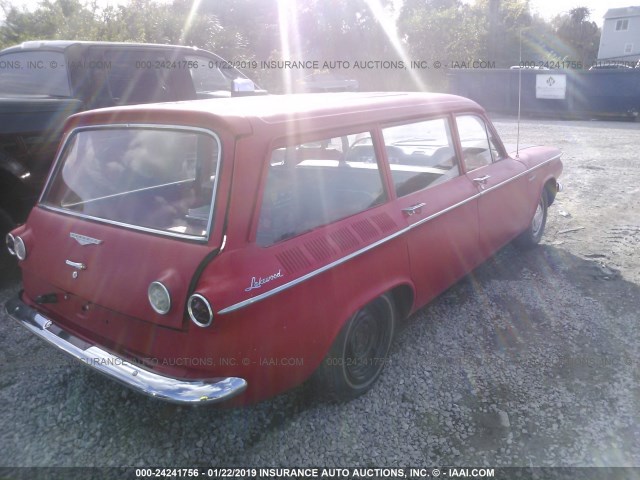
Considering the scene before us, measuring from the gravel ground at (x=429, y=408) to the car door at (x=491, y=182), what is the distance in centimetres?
56

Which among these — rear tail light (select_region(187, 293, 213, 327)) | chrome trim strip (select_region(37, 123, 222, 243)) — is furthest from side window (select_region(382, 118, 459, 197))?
rear tail light (select_region(187, 293, 213, 327))

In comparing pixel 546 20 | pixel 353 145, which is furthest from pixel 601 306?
pixel 546 20

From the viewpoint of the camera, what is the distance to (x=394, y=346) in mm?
3529

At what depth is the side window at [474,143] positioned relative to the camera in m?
3.90

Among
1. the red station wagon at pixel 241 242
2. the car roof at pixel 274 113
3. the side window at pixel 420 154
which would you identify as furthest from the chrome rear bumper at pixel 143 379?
the side window at pixel 420 154

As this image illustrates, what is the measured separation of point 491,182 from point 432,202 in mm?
946

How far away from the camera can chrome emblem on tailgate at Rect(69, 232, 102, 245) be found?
100 inches

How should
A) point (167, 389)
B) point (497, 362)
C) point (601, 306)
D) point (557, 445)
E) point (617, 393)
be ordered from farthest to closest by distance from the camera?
point (601, 306), point (497, 362), point (617, 393), point (557, 445), point (167, 389)

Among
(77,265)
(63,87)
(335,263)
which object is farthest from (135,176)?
(63,87)

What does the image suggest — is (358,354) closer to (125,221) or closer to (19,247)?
(125,221)

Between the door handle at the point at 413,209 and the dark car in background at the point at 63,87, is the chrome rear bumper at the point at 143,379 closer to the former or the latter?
the door handle at the point at 413,209

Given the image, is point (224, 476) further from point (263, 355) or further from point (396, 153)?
point (396, 153)

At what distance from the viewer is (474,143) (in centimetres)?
411

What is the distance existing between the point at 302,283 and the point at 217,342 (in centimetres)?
47
